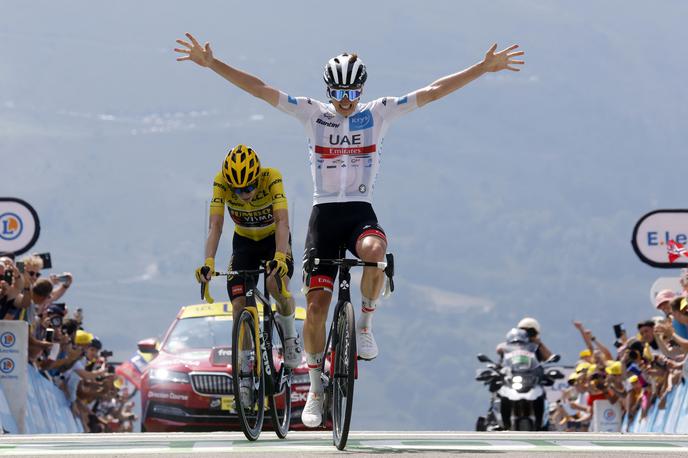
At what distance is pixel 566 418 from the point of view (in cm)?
3077

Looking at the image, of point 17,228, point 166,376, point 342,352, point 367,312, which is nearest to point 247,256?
point 367,312

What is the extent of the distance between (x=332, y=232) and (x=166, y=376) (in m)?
6.62

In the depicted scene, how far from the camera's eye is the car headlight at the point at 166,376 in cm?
1736

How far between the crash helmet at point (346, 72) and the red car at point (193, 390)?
6013 millimetres

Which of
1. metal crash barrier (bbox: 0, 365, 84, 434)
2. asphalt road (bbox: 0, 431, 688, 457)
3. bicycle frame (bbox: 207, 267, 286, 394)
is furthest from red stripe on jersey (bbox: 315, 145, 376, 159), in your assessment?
metal crash barrier (bbox: 0, 365, 84, 434)

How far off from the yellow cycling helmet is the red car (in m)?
5.35

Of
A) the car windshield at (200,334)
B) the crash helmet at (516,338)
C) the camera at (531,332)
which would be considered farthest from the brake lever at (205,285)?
the camera at (531,332)

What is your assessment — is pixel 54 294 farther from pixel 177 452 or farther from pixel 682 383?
pixel 177 452

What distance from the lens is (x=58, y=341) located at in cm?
2253

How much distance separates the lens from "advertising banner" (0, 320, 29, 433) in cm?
1736

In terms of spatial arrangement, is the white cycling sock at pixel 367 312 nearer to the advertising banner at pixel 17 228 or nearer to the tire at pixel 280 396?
the tire at pixel 280 396

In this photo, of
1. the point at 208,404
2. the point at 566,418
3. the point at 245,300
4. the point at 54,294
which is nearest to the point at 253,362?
the point at 245,300

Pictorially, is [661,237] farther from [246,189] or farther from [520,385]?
[246,189]

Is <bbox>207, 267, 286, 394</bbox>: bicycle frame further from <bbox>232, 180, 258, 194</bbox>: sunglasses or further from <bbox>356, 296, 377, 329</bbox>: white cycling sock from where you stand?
<bbox>356, 296, 377, 329</bbox>: white cycling sock
